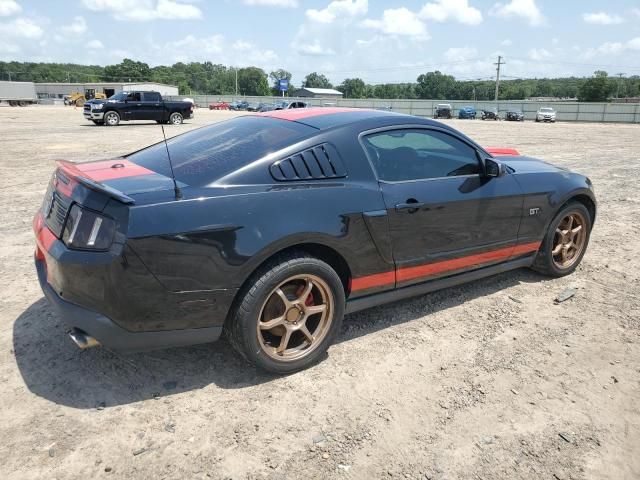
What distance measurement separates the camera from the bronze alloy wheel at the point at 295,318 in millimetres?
2893

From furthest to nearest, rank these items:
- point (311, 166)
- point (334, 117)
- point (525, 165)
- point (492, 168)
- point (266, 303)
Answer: point (525, 165) < point (492, 168) < point (334, 117) < point (311, 166) < point (266, 303)

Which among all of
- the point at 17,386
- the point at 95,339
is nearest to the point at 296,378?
the point at 95,339

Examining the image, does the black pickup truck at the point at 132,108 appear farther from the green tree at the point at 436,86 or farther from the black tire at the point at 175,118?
the green tree at the point at 436,86

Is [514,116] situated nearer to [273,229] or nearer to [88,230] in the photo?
[273,229]

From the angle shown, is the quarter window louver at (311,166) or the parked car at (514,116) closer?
the quarter window louver at (311,166)

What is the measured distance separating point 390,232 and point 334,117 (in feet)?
2.97

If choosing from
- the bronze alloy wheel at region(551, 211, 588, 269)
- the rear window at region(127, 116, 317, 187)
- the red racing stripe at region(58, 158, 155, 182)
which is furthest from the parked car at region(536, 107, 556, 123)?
the red racing stripe at region(58, 158, 155, 182)

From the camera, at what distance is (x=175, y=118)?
80.4 feet

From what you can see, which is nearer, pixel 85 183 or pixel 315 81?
pixel 85 183

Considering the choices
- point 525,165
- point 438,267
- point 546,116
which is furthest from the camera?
point 546,116

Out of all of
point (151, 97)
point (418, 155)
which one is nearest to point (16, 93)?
point (151, 97)

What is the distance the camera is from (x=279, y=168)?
9.48 ft

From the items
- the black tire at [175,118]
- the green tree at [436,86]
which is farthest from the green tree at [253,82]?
the black tire at [175,118]

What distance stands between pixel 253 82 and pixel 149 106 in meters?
120
